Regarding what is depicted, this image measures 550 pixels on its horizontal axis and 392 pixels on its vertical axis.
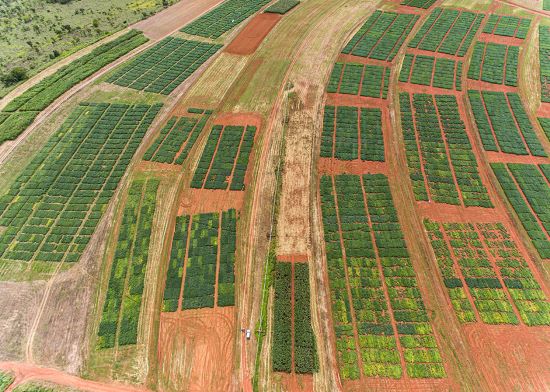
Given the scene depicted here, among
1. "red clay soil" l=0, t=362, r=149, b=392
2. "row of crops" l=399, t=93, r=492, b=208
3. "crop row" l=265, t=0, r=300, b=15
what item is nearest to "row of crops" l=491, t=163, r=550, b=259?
"row of crops" l=399, t=93, r=492, b=208

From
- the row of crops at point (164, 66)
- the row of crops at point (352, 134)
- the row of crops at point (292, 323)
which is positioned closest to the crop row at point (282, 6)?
the row of crops at point (164, 66)

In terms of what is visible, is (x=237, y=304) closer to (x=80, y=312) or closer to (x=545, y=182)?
(x=80, y=312)

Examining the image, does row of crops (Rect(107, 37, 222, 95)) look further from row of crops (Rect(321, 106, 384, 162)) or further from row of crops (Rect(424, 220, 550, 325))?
row of crops (Rect(424, 220, 550, 325))

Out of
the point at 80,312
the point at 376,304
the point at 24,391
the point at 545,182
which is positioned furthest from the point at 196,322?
the point at 545,182

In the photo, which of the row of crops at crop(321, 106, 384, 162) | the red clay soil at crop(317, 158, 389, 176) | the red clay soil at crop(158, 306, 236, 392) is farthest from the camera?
the row of crops at crop(321, 106, 384, 162)

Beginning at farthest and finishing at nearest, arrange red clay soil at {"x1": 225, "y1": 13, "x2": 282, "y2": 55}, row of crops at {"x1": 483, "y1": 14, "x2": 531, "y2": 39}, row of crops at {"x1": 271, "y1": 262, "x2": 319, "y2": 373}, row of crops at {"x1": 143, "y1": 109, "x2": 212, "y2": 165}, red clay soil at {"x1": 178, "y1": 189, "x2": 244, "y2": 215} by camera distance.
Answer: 1. row of crops at {"x1": 483, "y1": 14, "x2": 531, "y2": 39}
2. red clay soil at {"x1": 225, "y1": 13, "x2": 282, "y2": 55}
3. row of crops at {"x1": 143, "y1": 109, "x2": 212, "y2": 165}
4. red clay soil at {"x1": 178, "y1": 189, "x2": 244, "y2": 215}
5. row of crops at {"x1": 271, "y1": 262, "x2": 319, "y2": 373}

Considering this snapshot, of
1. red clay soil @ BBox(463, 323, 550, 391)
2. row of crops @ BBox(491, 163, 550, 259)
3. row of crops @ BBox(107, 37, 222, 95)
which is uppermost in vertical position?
row of crops @ BBox(107, 37, 222, 95)

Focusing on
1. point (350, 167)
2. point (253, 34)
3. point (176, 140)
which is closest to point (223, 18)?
point (253, 34)

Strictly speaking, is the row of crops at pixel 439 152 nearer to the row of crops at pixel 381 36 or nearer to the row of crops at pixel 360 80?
the row of crops at pixel 360 80
